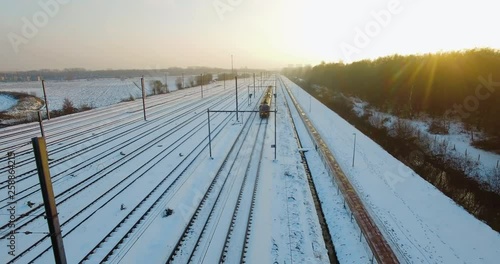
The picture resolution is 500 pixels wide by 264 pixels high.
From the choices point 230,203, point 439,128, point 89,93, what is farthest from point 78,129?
point 89,93

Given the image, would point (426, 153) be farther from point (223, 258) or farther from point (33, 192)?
point (33, 192)

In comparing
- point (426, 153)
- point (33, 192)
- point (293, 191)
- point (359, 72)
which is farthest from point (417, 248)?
point (359, 72)

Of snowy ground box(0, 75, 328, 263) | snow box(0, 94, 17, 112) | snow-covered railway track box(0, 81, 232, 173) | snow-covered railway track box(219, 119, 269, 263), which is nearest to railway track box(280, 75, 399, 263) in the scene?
snowy ground box(0, 75, 328, 263)

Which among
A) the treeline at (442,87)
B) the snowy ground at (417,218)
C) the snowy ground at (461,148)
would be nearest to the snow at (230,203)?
the snowy ground at (417,218)

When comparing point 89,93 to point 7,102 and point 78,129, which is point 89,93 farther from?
point 78,129

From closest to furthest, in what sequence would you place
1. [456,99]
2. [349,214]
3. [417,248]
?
1. [417,248]
2. [349,214]
3. [456,99]

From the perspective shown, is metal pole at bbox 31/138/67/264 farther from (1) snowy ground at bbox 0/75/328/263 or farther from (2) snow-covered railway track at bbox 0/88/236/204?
(2) snow-covered railway track at bbox 0/88/236/204
